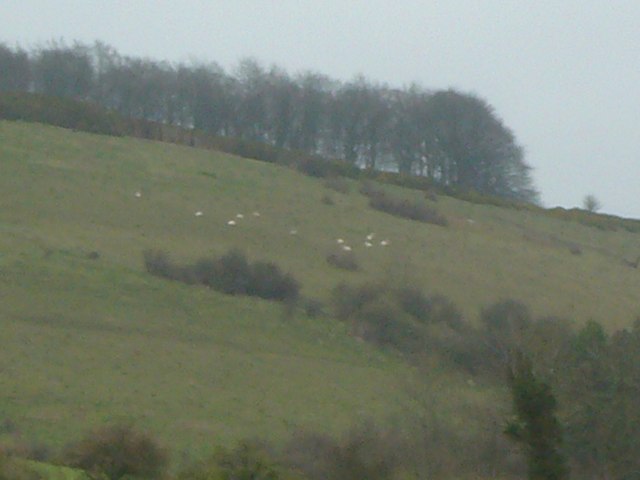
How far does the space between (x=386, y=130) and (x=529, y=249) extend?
2748cm

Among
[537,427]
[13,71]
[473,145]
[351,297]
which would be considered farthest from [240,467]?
[473,145]

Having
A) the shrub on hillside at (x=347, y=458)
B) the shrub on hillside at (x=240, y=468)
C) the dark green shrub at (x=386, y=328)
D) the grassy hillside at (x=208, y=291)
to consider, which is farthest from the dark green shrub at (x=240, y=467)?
the dark green shrub at (x=386, y=328)

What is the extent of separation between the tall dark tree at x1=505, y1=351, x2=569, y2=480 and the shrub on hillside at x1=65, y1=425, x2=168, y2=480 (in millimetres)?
5028

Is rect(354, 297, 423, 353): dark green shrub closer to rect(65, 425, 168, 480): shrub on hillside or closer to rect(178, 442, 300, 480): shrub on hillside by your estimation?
rect(65, 425, 168, 480): shrub on hillside

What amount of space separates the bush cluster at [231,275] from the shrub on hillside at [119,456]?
20.1 metres

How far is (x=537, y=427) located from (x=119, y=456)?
18.7ft

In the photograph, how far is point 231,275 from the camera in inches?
1526

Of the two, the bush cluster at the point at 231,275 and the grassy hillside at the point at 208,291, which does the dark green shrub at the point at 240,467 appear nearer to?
the grassy hillside at the point at 208,291

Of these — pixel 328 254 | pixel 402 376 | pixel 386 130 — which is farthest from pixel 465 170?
pixel 402 376

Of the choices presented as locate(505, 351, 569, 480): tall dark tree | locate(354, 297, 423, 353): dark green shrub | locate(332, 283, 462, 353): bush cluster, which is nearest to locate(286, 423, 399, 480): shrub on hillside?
locate(505, 351, 569, 480): tall dark tree

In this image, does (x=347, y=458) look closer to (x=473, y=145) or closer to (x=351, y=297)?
(x=351, y=297)

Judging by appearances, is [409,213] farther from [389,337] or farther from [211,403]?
[211,403]

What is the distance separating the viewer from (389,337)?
37031 mm

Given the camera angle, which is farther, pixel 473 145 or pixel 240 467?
pixel 473 145
